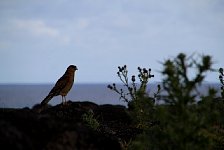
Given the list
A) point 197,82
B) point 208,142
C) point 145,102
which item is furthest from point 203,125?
point 145,102

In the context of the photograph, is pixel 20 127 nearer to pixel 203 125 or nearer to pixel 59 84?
pixel 203 125

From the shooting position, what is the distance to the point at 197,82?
15.7 feet

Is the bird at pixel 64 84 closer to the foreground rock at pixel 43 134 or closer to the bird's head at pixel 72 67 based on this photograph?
the bird's head at pixel 72 67

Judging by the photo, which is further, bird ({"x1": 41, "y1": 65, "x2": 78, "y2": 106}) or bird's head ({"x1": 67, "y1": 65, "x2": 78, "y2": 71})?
bird's head ({"x1": 67, "y1": 65, "x2": 78, "y2": 71})

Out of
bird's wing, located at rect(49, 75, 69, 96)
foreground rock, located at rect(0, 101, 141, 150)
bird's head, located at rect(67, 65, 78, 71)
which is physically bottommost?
foreground rock, located at rect(0, 101, 141, 150)

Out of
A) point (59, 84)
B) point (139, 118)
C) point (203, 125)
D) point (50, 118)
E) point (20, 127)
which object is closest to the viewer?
point (20, 127)

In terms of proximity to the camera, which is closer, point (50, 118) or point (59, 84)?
point (50, 118)

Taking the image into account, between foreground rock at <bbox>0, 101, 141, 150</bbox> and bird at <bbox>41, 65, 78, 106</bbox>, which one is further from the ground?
bird at <bbox>41, 65, 78, 106</bbox>

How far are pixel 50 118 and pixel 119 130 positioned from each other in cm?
738

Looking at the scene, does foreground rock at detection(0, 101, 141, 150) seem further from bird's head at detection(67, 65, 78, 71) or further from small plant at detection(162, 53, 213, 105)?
bird's head at detection(67, 65, 78, 71)

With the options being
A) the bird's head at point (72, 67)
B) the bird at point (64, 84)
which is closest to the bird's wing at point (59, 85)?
the bird at point (64, 84)

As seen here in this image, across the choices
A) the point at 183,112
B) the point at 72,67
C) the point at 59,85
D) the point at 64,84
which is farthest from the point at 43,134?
the point at 72,67

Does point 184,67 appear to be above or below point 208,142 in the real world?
above

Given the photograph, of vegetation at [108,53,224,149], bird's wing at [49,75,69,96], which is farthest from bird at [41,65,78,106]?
vegetation at [108,53,224,149]
